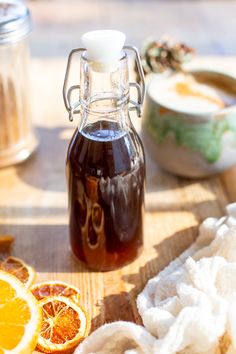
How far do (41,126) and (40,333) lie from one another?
0.53 meters

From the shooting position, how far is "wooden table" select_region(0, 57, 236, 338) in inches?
36.4

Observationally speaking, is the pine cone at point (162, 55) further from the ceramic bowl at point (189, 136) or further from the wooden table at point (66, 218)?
the wooden table at point (66, 218)

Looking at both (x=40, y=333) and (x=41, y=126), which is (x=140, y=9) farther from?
(x=40, y=333)

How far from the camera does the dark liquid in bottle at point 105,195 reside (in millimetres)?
873

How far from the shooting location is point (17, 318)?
0.79 metres

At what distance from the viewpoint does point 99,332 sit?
804 millimetres

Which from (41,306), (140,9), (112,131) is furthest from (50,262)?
(140,9)

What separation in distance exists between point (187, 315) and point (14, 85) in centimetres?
55

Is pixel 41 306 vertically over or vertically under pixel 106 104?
under

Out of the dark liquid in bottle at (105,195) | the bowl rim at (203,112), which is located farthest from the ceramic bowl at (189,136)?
the dark liquid in bottle at (105,195)

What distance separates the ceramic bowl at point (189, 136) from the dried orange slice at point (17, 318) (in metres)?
0.38

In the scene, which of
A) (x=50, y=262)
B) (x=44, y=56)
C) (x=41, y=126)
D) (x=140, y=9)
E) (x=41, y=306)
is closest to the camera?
(x=41, y=306)

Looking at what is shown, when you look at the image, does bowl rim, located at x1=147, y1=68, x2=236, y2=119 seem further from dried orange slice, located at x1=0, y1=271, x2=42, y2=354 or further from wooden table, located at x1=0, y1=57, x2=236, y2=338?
dried orange slice, located at x1=0, y1=271, x2=42, y2=354

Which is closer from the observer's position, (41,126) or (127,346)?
(127,346)
